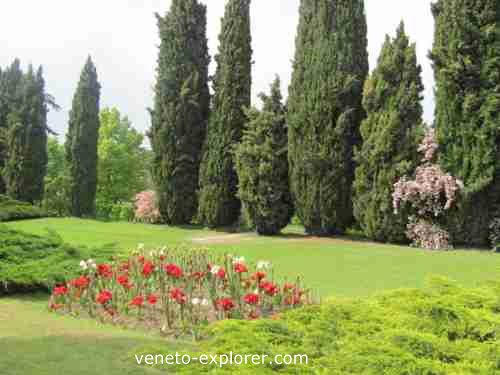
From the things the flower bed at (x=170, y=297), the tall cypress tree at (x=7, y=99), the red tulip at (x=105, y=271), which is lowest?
the flower bed at (x=170, y=297)

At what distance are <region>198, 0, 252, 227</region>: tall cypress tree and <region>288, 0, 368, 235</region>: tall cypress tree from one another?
2.95 meters

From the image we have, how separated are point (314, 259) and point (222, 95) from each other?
31.8 feet

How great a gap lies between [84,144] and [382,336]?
24.8 meters

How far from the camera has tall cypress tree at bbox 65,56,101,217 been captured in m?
27.0

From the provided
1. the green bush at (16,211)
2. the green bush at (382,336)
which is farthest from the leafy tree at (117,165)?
the green bush at (382,336)

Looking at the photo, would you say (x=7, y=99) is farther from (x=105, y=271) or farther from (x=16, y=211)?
(x=105, y=271)

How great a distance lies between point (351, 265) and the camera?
37.2 feet

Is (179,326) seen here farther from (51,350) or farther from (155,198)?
(155,198)

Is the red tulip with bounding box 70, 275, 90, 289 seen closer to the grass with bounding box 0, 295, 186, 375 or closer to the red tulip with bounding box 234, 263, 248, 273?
the grass with bounding box 0, 295, 186, 375

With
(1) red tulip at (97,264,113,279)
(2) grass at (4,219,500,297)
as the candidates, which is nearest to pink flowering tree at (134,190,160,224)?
(2) grass at (4,219,500,297)

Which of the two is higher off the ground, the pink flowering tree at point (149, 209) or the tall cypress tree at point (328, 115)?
the tall cypress tree at point (328, 115)

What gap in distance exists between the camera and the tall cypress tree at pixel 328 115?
16766 mm

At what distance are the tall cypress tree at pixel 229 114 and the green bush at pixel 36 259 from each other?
435 inches

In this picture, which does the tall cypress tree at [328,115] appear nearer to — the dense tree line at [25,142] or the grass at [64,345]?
the grass at [64,345]
